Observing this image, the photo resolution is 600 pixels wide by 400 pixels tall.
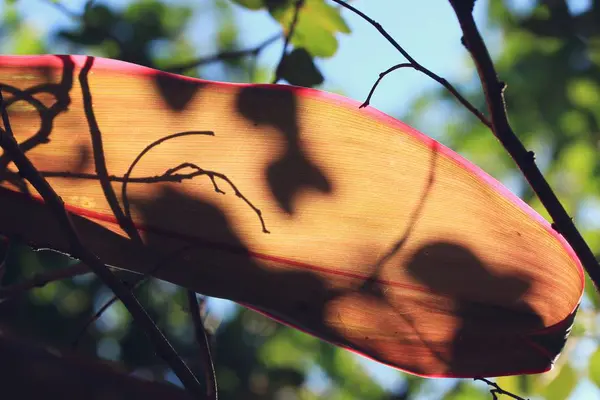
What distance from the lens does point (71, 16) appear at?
1.23 meters

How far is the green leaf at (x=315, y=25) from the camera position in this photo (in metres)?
1.18

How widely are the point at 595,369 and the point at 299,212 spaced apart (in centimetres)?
86

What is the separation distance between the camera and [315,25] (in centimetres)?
119

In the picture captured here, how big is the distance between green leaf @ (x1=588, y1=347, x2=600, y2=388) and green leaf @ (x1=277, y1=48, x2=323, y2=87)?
73 cm

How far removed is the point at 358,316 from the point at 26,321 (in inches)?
102

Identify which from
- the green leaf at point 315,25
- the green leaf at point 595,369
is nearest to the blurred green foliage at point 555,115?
the green leaf at point 595,369

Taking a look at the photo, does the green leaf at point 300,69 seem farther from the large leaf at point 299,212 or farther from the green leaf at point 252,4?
the large leaf at point 299,212

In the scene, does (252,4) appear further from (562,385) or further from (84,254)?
(562,385)

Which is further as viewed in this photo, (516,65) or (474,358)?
(516,65)

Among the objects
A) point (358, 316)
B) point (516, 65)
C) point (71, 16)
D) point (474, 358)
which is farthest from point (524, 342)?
point (516, 65)

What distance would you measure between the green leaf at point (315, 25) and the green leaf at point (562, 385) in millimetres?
755

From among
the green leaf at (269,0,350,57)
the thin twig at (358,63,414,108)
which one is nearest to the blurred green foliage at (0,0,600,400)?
the green leaf at (269,0,350,57)

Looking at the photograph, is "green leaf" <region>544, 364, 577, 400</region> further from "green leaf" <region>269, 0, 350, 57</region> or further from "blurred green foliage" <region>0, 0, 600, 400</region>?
"green leaf" <region>269, 0, 350, 57</region>

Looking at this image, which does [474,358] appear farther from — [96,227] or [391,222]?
[96,227]
